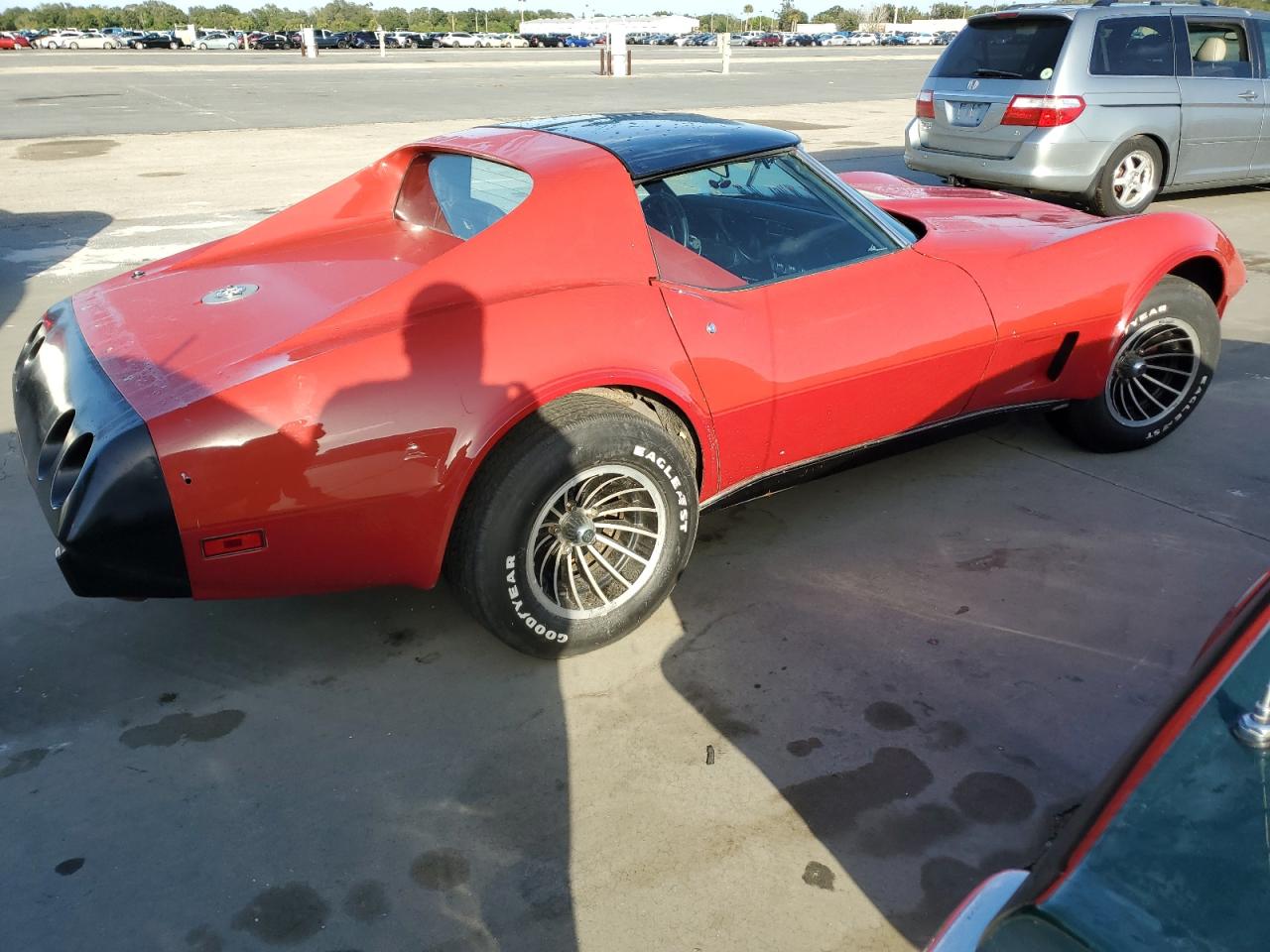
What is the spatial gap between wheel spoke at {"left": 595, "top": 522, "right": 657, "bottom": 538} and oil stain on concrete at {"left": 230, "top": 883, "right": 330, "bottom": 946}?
1253 mm

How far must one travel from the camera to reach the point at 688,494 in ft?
10.2

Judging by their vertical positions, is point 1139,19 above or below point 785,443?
above

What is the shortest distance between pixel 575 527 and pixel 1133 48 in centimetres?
792

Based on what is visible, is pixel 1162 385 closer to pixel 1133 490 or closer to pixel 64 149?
pixel 1133 490

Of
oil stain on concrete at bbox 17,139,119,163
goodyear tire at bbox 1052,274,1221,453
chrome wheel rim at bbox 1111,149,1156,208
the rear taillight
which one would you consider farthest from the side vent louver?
oil stain on concrete at bbox 17,139,119,163

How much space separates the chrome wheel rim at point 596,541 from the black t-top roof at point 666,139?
997 mm

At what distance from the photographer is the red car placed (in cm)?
258

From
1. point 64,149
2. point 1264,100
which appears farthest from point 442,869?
point 64,149

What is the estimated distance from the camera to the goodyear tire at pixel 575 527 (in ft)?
9.15

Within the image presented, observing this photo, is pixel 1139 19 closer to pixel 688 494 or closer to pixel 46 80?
pixel 688 494

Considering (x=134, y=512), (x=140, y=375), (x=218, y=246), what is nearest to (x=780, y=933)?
(x=134, y=512)

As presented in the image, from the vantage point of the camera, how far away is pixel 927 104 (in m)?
9.05

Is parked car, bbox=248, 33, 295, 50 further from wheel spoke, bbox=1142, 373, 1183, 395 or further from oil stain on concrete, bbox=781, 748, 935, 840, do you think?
oil stain on concrete, bbox=781, 748, 935, 840

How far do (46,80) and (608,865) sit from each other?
33.9 metres
